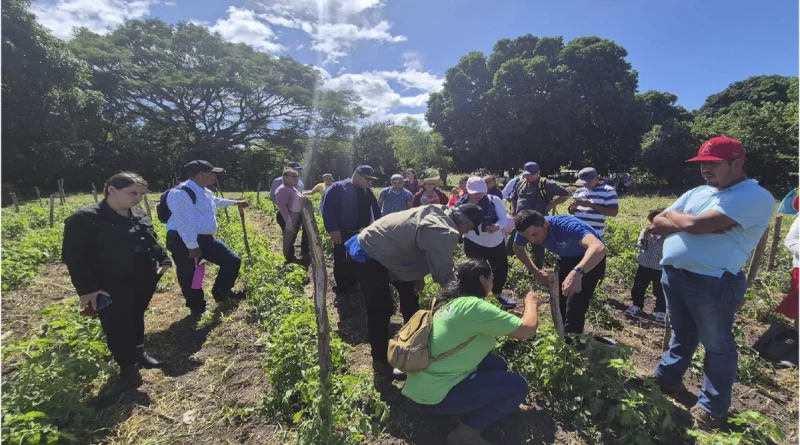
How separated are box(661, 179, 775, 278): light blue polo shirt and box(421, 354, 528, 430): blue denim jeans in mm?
1407

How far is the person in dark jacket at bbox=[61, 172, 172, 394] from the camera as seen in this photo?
113 inches

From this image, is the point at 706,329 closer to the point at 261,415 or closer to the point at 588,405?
the point at 588,405

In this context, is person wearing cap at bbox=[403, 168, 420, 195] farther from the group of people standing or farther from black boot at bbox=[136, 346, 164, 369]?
black boot at bbox=[136, 346, 164, 369]

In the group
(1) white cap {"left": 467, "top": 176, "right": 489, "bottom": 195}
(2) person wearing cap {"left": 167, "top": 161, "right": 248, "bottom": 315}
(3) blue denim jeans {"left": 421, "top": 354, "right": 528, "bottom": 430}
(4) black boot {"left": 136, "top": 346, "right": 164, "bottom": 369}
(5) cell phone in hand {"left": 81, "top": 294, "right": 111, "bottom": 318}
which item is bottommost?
(4) black boot {"left": 136, "top": 346, "right": 164, "bottom": 369}

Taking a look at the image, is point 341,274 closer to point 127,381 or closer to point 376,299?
point 376,299

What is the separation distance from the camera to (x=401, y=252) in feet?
9.42

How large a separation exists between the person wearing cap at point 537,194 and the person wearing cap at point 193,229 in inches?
163

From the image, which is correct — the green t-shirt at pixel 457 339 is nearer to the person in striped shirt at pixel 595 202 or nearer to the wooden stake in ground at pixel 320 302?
the wooden stake in ground at pixel 320 302

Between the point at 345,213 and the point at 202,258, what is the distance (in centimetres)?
183

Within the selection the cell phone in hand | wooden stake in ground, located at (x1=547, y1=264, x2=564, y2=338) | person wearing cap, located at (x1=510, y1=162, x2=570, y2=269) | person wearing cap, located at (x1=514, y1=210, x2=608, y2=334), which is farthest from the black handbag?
the cell phone in hand

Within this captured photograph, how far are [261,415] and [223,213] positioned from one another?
9704mm

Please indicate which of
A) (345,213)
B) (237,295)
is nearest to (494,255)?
(345,213)

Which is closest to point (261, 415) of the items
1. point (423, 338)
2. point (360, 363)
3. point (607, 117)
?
point (360, 363)

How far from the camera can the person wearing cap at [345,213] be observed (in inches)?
197
